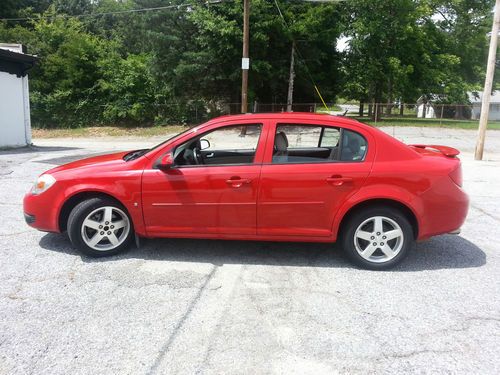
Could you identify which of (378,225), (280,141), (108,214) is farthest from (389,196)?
(108,214)

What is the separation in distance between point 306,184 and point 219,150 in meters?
1.38

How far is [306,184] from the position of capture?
4.41 m

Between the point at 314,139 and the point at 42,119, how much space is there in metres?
29.3

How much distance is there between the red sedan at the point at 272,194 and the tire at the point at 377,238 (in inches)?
0.4

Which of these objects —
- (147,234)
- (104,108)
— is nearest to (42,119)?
(104,108)

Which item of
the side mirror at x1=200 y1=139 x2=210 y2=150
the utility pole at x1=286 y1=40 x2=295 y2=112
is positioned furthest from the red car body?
the utility pole at x1=286 y1=40 x2=295 y2=112

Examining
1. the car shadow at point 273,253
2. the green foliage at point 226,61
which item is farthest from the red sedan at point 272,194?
the green foliage at point 226,61

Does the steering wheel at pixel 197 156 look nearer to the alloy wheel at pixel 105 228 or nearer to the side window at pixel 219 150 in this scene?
the side window at pixel 219 150

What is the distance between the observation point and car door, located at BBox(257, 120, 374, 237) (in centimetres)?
440

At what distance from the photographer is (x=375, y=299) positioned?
3873 mm

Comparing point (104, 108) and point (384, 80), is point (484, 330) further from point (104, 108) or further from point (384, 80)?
point (384, 80)

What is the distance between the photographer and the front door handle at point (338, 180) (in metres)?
4.38

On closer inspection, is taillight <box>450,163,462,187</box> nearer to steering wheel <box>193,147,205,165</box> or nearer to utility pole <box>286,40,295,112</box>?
steering wheel <box>193,147,205,165</box>

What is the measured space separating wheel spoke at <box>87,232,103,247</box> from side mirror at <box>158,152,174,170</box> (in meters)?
1.05
